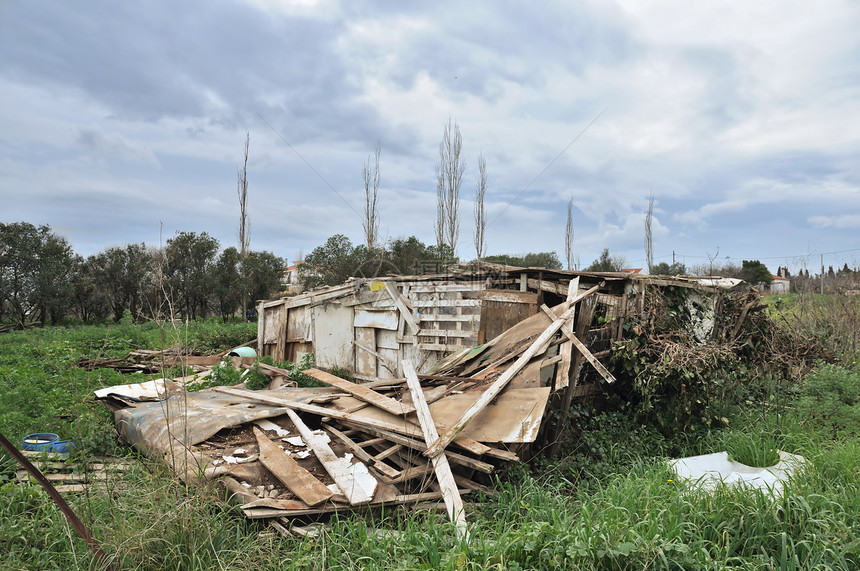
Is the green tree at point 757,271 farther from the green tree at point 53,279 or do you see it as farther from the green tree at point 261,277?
the green tree at point 53,279

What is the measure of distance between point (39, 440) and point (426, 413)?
14.5 feet

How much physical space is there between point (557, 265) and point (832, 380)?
22.7 meters

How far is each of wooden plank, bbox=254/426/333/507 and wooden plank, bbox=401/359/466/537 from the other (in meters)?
1.03

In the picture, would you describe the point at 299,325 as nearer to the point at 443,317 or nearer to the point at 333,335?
the point at 333,335

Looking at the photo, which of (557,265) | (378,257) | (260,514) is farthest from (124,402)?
(557,265)

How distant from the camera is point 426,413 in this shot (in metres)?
5.29

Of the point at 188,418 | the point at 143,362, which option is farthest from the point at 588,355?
the point at 143,362

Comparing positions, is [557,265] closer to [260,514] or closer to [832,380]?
[832,380]

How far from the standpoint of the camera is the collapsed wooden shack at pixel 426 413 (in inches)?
180

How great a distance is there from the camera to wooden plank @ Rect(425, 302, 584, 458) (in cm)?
482

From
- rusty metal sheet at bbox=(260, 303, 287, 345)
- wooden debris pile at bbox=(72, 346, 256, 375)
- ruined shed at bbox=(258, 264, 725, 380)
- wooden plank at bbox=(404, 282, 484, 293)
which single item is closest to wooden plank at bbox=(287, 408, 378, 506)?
ruined shed at bbox=(258, 264, 725, 380)

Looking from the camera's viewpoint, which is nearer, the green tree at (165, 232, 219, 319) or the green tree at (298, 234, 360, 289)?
the green tree at (298, 234, 360, 289)

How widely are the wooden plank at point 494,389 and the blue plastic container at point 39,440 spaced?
412 centimetres

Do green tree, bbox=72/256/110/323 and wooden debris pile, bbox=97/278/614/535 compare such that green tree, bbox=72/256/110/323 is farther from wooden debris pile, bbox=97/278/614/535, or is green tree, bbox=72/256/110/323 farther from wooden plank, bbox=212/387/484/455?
wooden plank, bbox=212/387/484/455
